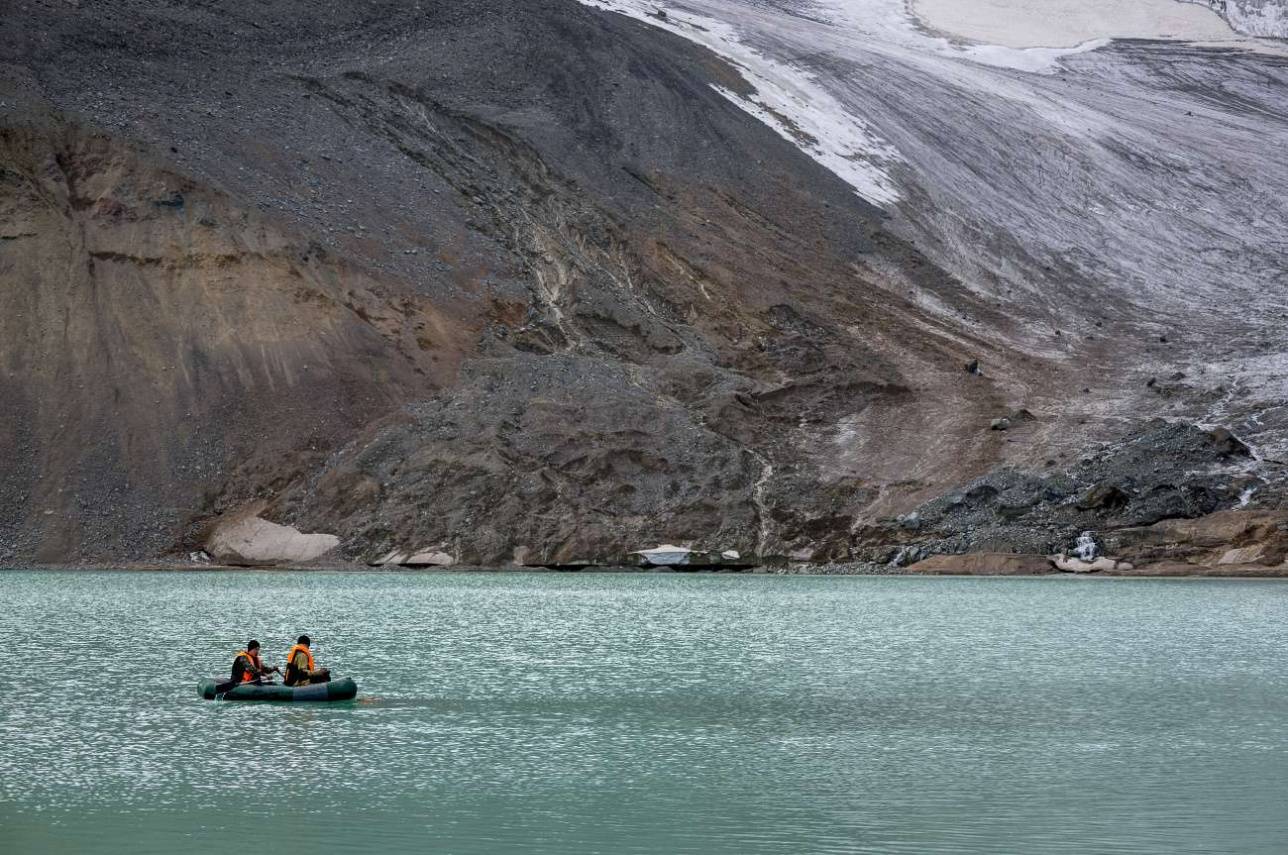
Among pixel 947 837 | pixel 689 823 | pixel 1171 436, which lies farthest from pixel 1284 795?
pixel 1171 436

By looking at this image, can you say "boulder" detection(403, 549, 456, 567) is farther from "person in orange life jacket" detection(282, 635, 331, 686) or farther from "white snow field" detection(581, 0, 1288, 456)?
"person in orange life jacket" detection(282, 635, 331, 686)

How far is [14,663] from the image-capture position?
1013 inches

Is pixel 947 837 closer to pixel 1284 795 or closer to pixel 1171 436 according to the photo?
pixel 1284 795

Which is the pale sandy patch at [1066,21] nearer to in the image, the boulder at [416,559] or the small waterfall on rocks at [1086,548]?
the small waterfall on rocks at [1086,548]

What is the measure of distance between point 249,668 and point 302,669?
0.72m

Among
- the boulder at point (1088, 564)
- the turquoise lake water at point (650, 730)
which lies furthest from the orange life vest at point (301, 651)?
the boulder at point (1088, 564)

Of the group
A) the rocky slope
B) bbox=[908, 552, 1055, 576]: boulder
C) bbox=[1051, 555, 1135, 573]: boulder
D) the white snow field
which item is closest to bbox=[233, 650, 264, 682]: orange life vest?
the rocky slope

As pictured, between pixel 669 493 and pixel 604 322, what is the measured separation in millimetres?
10272

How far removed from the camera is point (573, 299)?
5903 centimetres

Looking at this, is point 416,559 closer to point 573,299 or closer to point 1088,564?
point 573,299

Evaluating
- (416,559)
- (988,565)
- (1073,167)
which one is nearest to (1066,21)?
(1073,167)

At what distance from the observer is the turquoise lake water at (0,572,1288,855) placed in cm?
1527

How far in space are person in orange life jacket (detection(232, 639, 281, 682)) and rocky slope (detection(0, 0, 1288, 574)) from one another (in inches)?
966

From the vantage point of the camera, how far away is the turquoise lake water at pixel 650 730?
50.1ft
